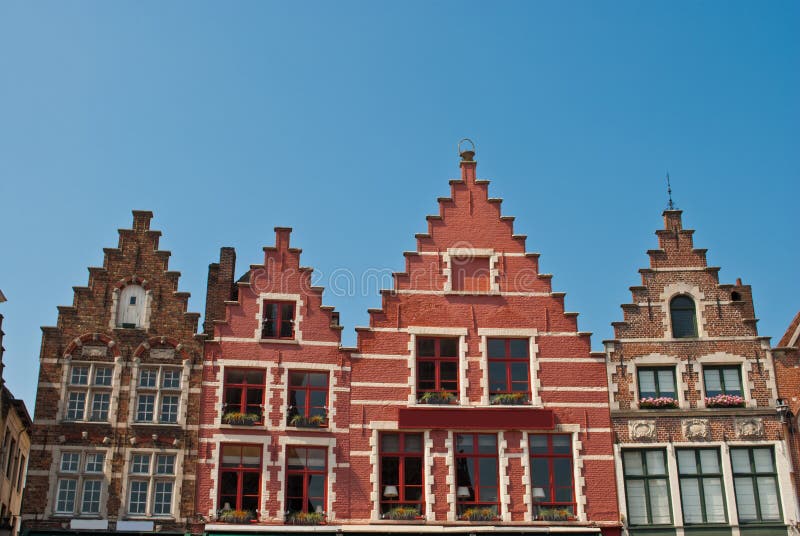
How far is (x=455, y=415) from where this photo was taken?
27.8 metres

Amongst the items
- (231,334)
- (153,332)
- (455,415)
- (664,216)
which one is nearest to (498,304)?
(455,415)

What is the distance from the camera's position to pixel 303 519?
2650cm

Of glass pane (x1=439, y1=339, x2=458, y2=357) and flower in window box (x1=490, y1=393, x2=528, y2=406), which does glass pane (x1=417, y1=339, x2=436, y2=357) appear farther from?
flower in window box (x1=490, y1=393, x2=528, y2=406)

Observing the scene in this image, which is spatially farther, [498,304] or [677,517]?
[498,304]

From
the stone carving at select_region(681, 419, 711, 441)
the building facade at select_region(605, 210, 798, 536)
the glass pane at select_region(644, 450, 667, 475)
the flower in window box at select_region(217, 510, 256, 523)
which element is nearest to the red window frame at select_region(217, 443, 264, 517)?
the flower in window box at select_region(217, 510, 256, 523)

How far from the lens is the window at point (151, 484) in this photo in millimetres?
26422

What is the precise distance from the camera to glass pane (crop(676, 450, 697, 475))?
27688 millimetres

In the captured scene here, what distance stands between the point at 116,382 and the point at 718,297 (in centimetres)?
1718

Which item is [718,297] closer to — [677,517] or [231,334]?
[677,517]

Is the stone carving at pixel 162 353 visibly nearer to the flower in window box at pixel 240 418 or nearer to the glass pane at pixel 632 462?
the flower in window box at pixel 240 418

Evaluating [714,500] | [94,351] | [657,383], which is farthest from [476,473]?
[94,351]

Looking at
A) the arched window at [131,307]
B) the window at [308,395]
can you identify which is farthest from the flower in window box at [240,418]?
the arched window at [131,307]

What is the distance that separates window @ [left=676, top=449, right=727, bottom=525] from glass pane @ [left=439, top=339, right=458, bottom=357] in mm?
6737

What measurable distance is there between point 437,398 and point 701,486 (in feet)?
24.8
